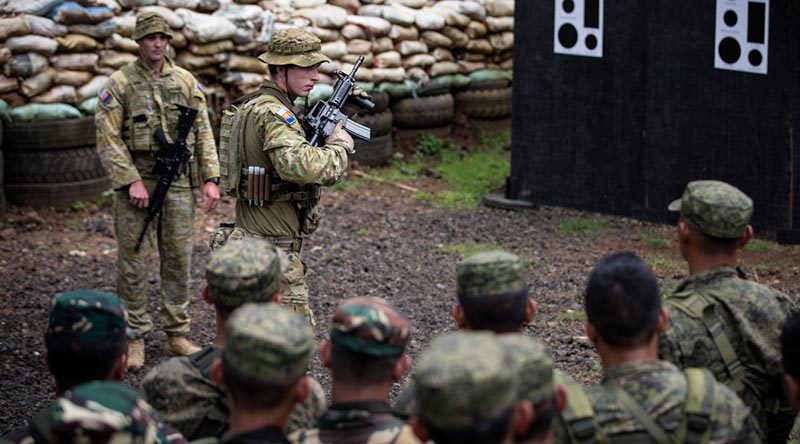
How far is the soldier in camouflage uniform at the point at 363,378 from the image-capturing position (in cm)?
308

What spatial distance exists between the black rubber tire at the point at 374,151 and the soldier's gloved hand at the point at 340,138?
5660mm

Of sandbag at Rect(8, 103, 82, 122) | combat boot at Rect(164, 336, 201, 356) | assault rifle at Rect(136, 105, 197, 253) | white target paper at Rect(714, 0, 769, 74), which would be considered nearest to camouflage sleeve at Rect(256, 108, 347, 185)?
assault rifle at Rect(136, 105, 197, 253)

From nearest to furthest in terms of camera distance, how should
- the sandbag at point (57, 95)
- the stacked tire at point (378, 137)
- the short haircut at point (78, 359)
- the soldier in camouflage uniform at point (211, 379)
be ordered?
1. the short haircut at point (78, 359)
2. the soldier in camouflage uniform at point (211, 379)
3. the sandbag at point (57, 95)
4. the stacked tire at point (378, 137)

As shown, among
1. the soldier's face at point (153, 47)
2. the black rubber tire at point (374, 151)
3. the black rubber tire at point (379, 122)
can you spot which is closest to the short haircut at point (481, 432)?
the soldier's face at point (153, 47)

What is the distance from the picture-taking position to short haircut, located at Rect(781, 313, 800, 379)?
3.36m

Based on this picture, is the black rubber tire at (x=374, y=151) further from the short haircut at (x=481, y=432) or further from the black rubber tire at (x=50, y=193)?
the short haircut at (x=481, y=432)

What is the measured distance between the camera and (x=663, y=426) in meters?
3.10

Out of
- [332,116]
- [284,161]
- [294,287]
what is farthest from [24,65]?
[294,287]

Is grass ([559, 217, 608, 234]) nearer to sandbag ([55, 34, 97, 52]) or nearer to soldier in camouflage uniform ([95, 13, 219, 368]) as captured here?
soldier in camouflage uniform ([95, 13, 219, 368])

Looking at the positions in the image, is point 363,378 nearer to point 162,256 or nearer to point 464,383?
point 464,383

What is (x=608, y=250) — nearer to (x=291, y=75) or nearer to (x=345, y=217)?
(x=345, y=217)

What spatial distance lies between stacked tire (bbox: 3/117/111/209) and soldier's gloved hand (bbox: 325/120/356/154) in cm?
426

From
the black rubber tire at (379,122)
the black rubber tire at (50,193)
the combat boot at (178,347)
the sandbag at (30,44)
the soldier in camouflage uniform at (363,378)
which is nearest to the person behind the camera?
the soldier in camouflage uniform at (363,378)

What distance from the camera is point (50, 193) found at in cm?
962
